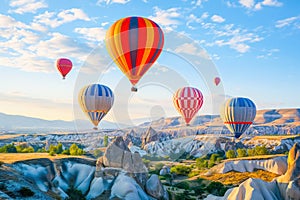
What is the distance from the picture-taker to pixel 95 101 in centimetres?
4425

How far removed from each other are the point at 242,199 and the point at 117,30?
19377 millimetres

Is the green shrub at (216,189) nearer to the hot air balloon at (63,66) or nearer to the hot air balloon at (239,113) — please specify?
the hot air balloon at (239,113)

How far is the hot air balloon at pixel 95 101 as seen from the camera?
4425cm

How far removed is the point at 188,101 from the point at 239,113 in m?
9.29

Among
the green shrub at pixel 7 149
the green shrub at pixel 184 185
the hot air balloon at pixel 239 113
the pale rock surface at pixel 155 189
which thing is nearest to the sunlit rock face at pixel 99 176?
the pale rock surface at pixel 155 189

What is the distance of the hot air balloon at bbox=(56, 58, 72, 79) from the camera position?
48.4 m

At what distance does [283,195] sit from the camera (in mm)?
25109

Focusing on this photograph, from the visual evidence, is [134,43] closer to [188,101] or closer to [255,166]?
[188,101]

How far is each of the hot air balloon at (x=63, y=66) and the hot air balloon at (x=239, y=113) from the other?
28.0 m

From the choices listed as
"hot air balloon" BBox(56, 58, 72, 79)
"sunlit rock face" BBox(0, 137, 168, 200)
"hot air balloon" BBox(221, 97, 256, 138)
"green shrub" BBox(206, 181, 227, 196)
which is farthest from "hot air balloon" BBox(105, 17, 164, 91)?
"hot air balloon" BBox(221, 97, 256, 138)

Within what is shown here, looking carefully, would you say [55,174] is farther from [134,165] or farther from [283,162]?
[283,162]

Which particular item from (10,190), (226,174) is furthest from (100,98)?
(10,190)

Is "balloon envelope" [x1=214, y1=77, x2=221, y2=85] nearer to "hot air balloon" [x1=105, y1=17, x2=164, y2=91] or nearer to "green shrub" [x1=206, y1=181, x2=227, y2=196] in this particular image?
"green shrub" [x1=206, y1=181, x2=227, y2=196]

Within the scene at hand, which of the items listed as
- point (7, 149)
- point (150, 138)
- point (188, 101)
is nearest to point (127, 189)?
point (7, 149)
